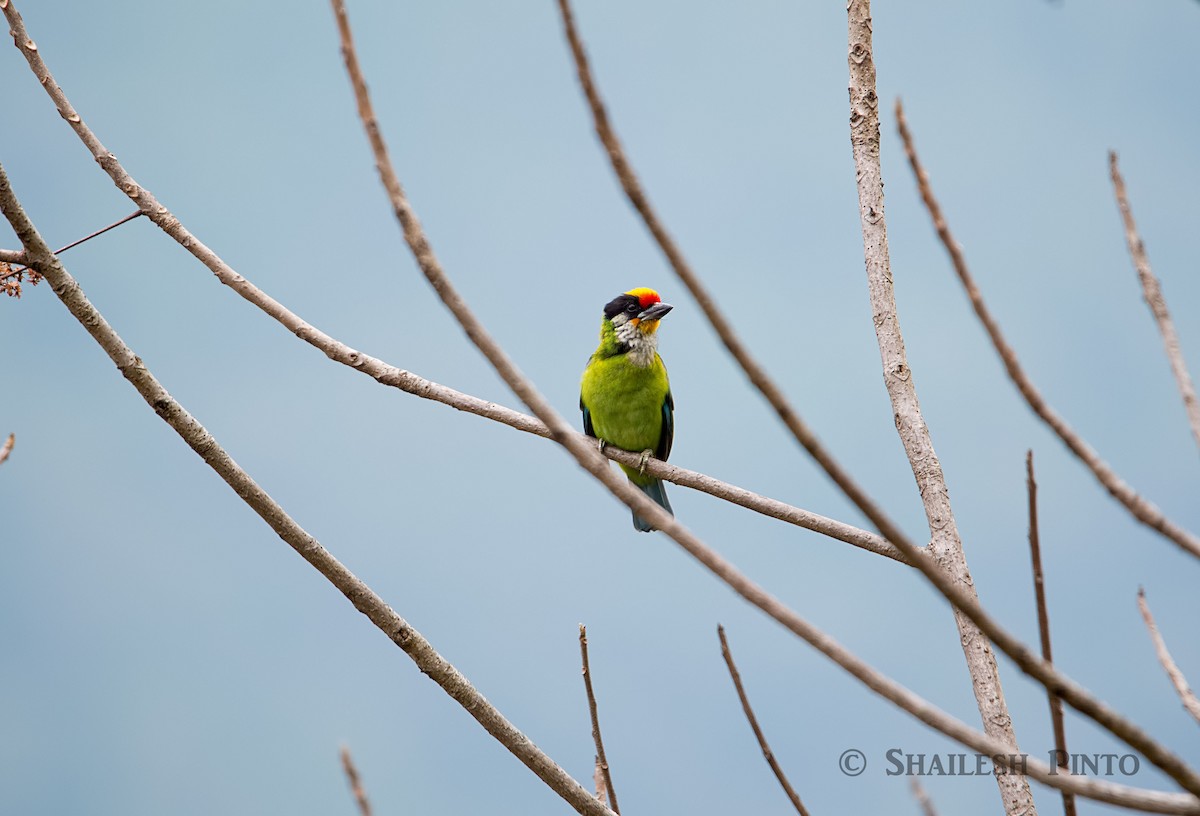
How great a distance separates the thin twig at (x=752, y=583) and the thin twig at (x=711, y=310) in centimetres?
7

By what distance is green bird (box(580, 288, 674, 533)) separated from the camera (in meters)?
5.45

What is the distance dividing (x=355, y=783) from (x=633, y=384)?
171 inches

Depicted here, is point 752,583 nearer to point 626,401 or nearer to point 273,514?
point 273,514

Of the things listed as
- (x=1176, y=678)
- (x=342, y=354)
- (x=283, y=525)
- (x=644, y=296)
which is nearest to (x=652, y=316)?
(x=644, y=296)

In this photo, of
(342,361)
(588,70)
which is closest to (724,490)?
(342,361)

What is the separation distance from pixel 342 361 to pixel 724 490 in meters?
1.19

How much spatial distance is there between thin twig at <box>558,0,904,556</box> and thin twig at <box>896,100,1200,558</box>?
0.63ft

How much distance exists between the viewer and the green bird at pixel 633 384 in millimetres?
5449

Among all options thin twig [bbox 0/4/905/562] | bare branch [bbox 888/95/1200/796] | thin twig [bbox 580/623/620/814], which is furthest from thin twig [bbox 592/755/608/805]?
bare branch [bbox 888/95/1200/796]

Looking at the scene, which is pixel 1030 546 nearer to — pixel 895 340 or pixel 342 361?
pixel 895 340

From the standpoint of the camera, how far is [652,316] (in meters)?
5.44

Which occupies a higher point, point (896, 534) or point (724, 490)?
point (724, 490)

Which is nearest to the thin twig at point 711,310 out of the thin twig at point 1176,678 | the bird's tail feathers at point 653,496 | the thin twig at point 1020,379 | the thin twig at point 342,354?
the thin twig at point 1020,379

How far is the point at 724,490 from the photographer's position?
126 inches
